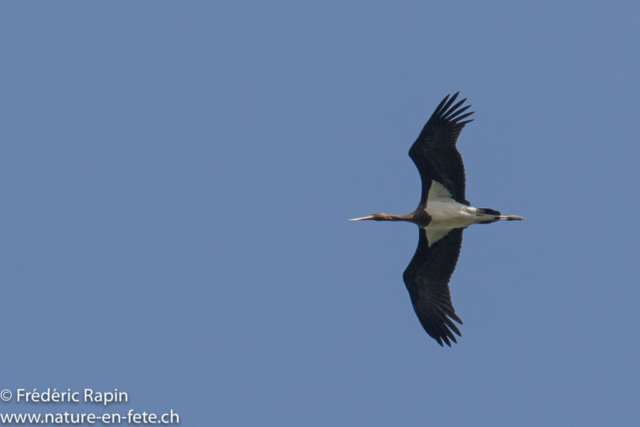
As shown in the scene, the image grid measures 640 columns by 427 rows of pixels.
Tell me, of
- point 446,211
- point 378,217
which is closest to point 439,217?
point 446,211

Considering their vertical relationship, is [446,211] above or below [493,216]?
above

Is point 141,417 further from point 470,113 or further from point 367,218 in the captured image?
point 470,113

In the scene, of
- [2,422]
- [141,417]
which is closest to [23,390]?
[2,422]

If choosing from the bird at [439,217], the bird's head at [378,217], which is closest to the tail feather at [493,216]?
the bird at [439,217]

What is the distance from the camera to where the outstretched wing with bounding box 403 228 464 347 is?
25906 mm

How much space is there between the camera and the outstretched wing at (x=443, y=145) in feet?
80.9

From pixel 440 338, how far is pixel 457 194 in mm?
3707

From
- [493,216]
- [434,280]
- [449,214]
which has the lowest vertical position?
[434,280]

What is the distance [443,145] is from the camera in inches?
973

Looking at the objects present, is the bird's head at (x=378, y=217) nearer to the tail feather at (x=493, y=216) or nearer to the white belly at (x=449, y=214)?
the white belly at (x=449, y=214)

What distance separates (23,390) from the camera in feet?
80.2

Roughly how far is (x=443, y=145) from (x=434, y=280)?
12.1 feet

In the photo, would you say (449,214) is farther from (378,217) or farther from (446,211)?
(378,217)

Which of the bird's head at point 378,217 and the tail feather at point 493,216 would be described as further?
the bird's head at point 378,217
